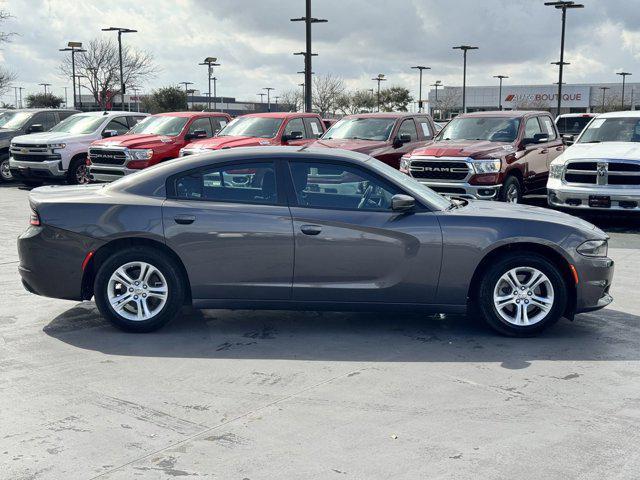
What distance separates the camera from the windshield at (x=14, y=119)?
21.7m

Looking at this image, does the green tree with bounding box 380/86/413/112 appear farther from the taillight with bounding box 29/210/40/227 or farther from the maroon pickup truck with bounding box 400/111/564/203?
the taillight with bounding box 29/210/40/227

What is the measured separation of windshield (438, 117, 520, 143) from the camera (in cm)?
1432

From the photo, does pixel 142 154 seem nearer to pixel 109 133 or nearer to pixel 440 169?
pixel 109 133

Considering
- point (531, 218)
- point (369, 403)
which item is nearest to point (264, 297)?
point (369, 403)

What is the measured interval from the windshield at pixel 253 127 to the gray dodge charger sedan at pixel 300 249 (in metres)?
10.5

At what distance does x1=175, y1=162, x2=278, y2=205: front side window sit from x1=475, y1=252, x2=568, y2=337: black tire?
191cm

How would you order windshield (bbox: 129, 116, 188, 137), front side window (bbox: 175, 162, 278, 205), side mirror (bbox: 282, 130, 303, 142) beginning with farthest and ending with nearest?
1. windshield (bbox: 129, 116, 188, 137)
2. side mirror (bbox: 282, 130, 303, 142)
3. front side window (bbox: 175, 162, 278, 205)

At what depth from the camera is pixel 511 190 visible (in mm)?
13992

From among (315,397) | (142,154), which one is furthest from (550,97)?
(315,397)

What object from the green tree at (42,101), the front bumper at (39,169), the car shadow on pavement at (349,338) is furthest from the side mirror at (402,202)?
the green tree at (42,101)

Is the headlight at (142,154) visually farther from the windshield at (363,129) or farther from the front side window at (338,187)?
the front side window at (338,187)

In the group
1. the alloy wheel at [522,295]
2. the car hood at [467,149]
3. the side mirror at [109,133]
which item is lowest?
the alloy wheel at [522,295]

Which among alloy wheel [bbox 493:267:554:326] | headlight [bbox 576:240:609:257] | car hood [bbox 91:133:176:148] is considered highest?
car hood [bbox 91:133:176:148]

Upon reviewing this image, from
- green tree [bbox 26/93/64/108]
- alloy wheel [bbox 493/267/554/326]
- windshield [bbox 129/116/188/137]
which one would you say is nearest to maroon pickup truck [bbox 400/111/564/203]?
windshield [bbox 129/116/188/137]
